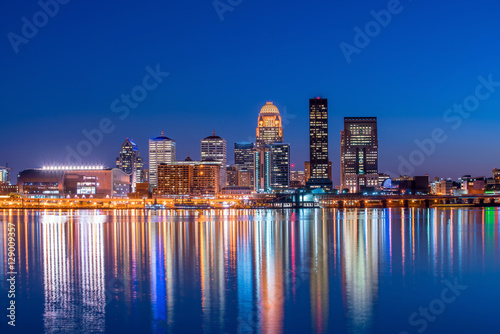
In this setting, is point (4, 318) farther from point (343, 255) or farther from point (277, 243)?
point (277, 243)

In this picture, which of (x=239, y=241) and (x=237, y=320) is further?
(x=239, y=241)

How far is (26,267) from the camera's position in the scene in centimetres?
3262

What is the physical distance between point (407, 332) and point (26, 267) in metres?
23.6

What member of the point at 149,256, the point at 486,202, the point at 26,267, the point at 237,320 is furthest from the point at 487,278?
the point at 486,202

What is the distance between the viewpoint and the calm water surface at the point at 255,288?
63.8ft
